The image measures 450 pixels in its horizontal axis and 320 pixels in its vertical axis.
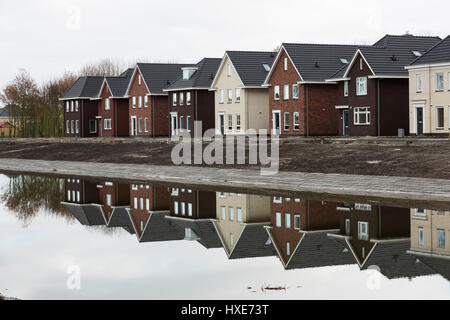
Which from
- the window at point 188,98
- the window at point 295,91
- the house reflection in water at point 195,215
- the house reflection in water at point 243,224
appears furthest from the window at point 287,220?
the window at point 188,98

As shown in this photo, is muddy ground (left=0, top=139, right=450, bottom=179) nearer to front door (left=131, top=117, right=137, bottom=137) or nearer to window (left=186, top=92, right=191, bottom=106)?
window (left=186, top=92, right=191, bottom=106)

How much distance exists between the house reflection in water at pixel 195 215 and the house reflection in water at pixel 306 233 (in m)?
1.63

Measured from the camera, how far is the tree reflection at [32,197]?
2441 centimetres

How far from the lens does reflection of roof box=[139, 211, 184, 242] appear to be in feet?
59.6

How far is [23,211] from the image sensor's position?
81.3 ft

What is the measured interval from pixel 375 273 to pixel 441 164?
18333 mm

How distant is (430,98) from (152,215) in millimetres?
29326

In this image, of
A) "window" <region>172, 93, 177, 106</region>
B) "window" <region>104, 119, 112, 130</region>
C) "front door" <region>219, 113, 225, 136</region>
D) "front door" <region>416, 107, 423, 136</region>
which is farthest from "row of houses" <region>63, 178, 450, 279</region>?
"window" <region>104, 119, 112, 130</region>

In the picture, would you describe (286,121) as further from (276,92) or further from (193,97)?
(193,97)

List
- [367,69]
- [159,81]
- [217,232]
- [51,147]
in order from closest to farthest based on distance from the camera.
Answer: [217,232] → [367,69] → [51,147] → [159,81]

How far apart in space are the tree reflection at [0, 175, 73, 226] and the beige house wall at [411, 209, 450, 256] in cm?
1048

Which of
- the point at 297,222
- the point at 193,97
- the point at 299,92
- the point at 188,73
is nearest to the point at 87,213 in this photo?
the point at 297,222
